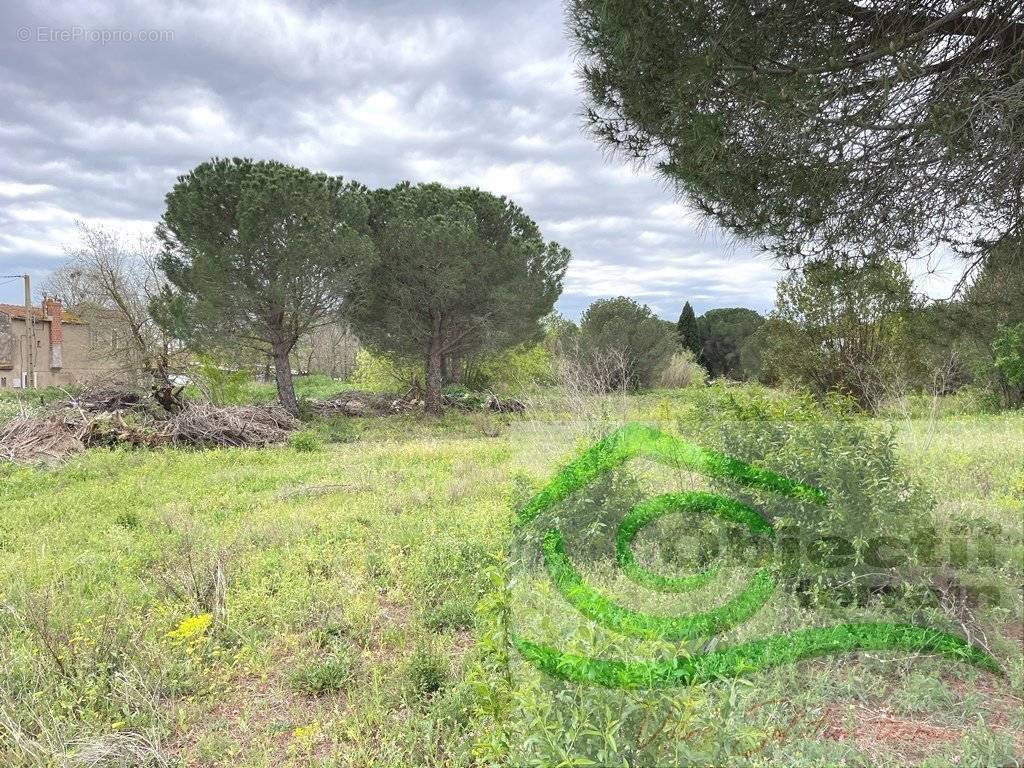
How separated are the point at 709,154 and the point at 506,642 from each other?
2734 millimetres

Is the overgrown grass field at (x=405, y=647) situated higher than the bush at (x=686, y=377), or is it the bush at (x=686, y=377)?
the bush at (x=686, y=377)

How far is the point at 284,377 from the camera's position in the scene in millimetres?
13250

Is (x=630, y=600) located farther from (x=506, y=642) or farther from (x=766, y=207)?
(x=766, y=207)

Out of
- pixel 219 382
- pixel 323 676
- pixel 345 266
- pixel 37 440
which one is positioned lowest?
pixel 323 676

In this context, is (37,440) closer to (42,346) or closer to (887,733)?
(887,733)

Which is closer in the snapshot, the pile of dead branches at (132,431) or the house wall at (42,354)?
the pile of dead branches at (132,431)

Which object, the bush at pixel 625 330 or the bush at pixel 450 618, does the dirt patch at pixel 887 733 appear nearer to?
the bush at pixel 450 618

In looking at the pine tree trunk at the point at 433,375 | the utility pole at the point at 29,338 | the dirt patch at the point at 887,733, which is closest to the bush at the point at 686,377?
the dirt patch at the point at 887,733

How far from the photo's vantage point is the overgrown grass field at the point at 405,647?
113cm

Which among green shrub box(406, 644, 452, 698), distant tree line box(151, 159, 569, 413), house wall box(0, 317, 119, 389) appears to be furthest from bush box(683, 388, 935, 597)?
house wall box(0, 317, 119, 389)

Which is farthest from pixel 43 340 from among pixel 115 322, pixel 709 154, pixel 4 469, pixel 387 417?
pixel 709 154

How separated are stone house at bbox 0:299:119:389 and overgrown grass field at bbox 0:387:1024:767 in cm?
2385

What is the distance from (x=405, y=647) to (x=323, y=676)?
0.36 meters

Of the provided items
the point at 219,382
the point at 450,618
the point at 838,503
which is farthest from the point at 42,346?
the point at 838,503
